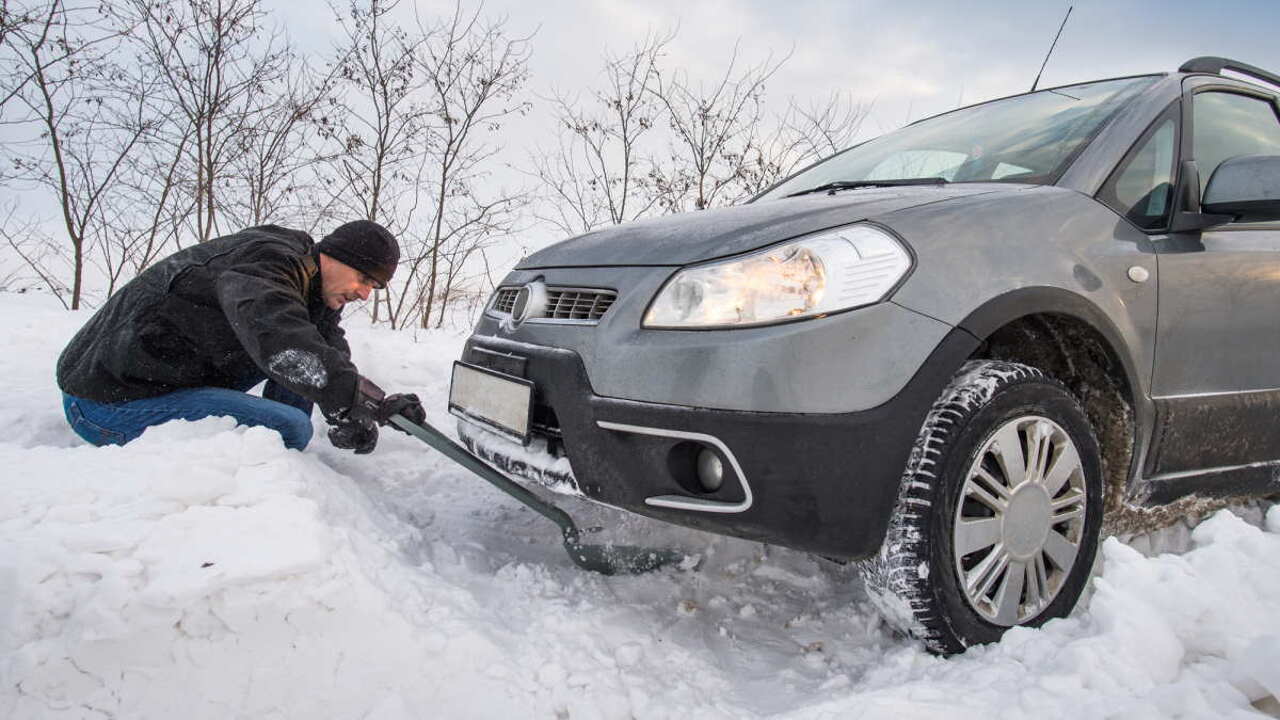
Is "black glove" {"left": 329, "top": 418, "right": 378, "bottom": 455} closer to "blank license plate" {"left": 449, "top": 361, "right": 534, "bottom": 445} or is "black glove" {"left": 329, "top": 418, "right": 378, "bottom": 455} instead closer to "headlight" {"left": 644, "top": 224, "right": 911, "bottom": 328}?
"blank license plate" {"left": 449, "top": 361, "right": 534, "bottom": 445}

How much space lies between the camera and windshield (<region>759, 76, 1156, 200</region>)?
7.06 feet

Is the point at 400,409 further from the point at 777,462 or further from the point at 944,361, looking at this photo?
the point at 944,361

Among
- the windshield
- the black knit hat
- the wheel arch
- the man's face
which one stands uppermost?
the windshield

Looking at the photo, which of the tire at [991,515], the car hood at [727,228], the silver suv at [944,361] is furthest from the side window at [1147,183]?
the tire at [991,515]

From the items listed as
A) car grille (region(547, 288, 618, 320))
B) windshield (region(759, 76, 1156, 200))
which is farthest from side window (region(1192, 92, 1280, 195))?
car grille (region(547, 288, 618, 320))

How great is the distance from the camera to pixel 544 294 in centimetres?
209

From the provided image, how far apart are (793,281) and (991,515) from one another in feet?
2.53

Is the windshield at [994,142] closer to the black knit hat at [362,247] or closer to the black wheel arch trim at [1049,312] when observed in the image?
the black wheel arch trim at [1049,312]

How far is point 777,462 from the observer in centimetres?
150

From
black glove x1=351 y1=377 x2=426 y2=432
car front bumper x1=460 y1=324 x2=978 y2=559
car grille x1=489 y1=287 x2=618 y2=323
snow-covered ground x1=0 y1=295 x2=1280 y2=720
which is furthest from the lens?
black glove x1=351 y1=377 x2=426 y2=432

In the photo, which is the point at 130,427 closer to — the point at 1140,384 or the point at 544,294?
the point at 544,294

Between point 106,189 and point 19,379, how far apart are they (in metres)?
4.96

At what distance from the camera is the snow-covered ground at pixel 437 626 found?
1354 mm

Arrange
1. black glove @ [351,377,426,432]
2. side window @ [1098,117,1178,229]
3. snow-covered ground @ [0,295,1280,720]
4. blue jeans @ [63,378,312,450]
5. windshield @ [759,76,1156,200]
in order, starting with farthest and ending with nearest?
blue jeans @ [63,378,312,450] → black glove @ [351,377,426,432] → windshield @ [759,76,1156,200] → side window @ [1098,117,1178,229] → snow-covered ground @ [0,295,1280,720]
